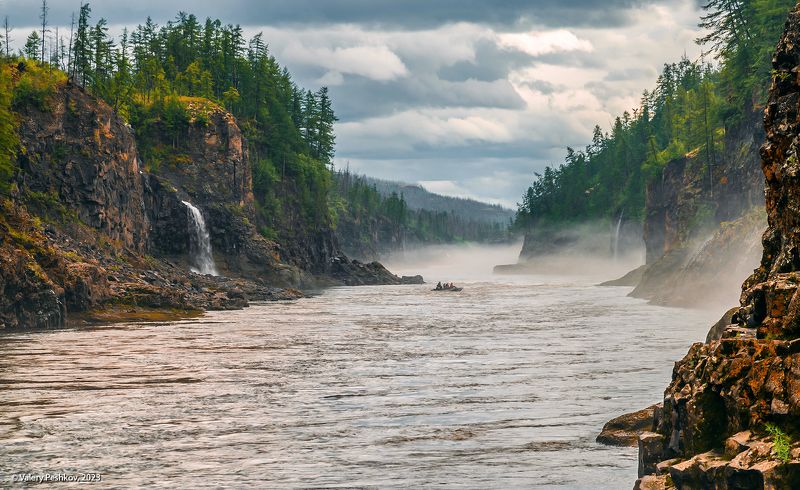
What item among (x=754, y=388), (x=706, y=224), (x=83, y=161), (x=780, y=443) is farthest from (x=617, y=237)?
(x=780, y=443)

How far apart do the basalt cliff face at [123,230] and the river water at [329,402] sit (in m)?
5.28

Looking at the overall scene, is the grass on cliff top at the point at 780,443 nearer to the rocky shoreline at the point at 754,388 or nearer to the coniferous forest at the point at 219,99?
the rocky shoreline at the point at 754,388

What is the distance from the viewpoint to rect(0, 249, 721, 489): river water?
1783cm

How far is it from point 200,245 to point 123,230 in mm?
15667

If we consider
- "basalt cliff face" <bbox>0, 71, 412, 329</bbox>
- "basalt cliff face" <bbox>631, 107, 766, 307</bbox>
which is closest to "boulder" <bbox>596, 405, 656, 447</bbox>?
"basalt cliff face" <bbox>0, 71, 412, 329</bbox>

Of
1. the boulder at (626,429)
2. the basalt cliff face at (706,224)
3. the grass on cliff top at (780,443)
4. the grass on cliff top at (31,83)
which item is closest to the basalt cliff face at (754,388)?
the grass on cliff top at (780,443)

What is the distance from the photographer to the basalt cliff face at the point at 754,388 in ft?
40.8

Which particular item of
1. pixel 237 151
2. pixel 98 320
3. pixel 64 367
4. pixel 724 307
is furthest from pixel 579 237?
pixel 64 367

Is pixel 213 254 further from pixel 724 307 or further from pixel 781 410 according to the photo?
pixel 781 410

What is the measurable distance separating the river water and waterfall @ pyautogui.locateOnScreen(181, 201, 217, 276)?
149 ft

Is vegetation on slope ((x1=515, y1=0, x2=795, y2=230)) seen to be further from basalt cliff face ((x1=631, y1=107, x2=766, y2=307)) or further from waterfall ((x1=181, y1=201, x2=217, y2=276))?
waterfall ((x1=181, y1=201, x2=217, y2=276))

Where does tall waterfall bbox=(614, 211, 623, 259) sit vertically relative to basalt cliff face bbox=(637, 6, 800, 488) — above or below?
above

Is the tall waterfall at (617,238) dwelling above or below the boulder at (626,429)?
above

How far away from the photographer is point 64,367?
108ft
